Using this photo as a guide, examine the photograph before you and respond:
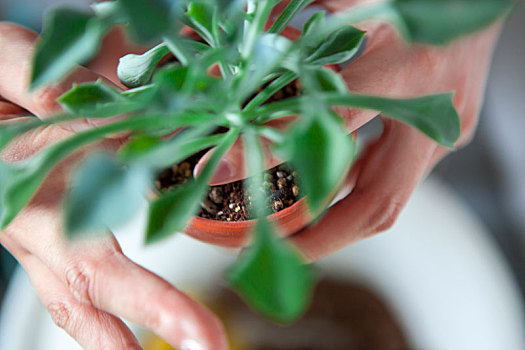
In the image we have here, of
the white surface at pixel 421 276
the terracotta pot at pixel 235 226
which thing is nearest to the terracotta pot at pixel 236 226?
the terracotta pot at pixel 235 226

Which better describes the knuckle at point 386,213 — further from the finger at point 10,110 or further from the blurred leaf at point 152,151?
the finger at point 10,110

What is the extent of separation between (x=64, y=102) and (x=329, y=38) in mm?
224

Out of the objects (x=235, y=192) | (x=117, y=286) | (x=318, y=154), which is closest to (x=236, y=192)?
(x=235, y=192)

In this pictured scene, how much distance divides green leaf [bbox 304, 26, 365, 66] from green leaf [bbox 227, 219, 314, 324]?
0.68 feet

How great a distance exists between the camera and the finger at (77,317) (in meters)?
0.47

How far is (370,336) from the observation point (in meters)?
0.76

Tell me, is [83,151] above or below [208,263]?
above

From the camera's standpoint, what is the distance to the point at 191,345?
0.39 metres

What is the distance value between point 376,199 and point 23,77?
43 centimetres

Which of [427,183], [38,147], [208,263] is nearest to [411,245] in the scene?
[427,183]

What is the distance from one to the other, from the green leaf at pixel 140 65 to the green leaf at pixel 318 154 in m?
0.20

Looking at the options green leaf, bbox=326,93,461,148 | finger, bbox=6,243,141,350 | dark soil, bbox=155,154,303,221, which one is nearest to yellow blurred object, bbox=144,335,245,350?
finger, bbox=6,243,141,350

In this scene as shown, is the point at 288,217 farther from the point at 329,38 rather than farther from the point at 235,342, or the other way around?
the point at 235,342

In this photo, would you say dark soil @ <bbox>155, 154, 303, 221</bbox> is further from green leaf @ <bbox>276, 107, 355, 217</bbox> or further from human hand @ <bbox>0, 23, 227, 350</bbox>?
green leaf @ <bbox>276, 107, 355, 217</bbox>
